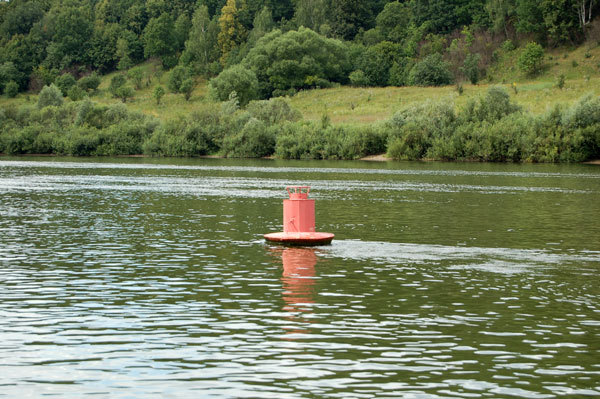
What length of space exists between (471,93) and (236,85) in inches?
2243

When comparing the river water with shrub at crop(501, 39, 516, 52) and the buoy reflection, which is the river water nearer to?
the buoy reflection

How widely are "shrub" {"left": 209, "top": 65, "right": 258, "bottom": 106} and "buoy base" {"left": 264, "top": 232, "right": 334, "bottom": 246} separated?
5806 inches

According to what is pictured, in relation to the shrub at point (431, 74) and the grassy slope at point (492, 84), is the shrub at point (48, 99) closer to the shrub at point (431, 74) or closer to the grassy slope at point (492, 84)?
the grassy slope at point (492, 84)

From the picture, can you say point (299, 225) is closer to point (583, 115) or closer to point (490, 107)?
point (583, 115)

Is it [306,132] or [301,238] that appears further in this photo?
[306,132]

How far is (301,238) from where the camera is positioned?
111 ft

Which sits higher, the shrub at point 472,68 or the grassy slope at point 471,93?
the shrub at point 472,68

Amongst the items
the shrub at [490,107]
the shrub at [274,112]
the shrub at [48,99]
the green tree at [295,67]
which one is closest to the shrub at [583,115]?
the shrub at [490,107]

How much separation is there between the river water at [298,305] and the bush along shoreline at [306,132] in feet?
240

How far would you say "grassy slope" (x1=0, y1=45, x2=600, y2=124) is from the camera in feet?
455

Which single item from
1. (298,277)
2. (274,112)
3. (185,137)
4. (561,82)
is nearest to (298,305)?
(298,277)

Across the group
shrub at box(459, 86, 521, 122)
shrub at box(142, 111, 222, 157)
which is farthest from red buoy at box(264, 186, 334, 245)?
shrub at box(142, 111, 222, 157)

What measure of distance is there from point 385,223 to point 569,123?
81.5 m

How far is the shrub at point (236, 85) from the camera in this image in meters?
182
